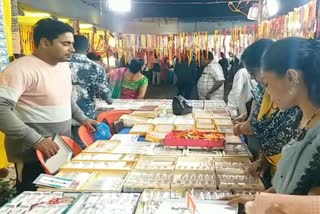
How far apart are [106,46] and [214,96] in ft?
13.9

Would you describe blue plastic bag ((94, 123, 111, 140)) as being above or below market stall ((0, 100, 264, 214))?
below

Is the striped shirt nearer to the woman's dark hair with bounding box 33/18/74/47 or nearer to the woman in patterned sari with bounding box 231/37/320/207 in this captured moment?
the woman's dark hair with bounding box 33/18/74/47

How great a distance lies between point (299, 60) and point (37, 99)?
1.71 m

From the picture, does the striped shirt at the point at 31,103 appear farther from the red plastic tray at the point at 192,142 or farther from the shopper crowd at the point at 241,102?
the red plastic tray at the point at 192,142

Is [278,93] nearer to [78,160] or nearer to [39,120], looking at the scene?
[78,160]

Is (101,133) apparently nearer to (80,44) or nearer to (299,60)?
(80,44)

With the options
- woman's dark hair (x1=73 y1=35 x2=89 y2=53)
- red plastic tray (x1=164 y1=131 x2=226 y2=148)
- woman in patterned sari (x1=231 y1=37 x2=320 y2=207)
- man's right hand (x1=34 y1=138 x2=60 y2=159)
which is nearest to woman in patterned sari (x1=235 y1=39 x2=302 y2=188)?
red plastic tray (x1=164 y1=131 x2=226 y2=148)

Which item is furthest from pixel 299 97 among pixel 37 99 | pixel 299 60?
pixel 37 99

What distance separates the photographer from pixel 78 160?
2260 mm

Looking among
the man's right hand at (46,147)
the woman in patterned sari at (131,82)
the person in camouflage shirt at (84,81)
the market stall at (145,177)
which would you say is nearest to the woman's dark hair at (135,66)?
the woman in patterned sari at (131,82)

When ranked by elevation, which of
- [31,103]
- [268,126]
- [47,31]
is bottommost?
[268,126]

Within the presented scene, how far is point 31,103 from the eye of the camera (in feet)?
7.84

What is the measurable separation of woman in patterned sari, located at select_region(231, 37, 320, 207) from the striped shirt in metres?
1.51

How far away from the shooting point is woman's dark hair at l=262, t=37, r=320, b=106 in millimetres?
1224
